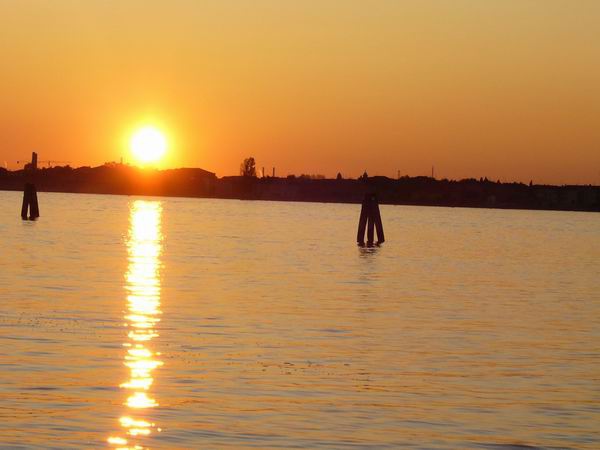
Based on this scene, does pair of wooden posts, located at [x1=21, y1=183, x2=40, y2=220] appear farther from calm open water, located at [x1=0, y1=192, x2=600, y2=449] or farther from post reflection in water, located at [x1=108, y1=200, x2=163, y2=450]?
calm open water, located at [x1=0, y1=192, x2=600, y2=449]

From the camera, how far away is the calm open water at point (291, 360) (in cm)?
1572

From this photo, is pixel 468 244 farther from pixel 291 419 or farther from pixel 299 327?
pixel 291 419

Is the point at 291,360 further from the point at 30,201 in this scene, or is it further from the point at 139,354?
the point at 30,201

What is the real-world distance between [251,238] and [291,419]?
6468 cm

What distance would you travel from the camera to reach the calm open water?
15.7 metres

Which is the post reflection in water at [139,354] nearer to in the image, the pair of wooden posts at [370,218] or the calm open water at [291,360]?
the calm open water at [291,360]

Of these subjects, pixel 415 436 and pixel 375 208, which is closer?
pixel 415 436

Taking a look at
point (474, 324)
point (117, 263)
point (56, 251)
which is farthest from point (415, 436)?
point (56, 251)

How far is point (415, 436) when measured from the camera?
1562cm

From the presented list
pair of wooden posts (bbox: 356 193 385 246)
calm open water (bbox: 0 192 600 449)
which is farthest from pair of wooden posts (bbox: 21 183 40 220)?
calm open water (bbox: 0 192 600 449)

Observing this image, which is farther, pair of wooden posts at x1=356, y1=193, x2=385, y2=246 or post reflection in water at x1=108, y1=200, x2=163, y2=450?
pair of wooden posts at x1=356, y1=193, x2=385, y2=246

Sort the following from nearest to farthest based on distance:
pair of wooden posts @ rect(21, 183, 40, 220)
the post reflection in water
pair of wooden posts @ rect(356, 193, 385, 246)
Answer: the post reflection in water < pair of wooden posts @ rect(356, 193, 385, 246) < pair of wooden posts @ rect(21, 183, 40, 220)

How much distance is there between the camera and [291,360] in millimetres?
21547

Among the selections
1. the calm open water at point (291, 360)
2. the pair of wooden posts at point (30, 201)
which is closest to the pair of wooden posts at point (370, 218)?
the calm open water at point (291, 360)
